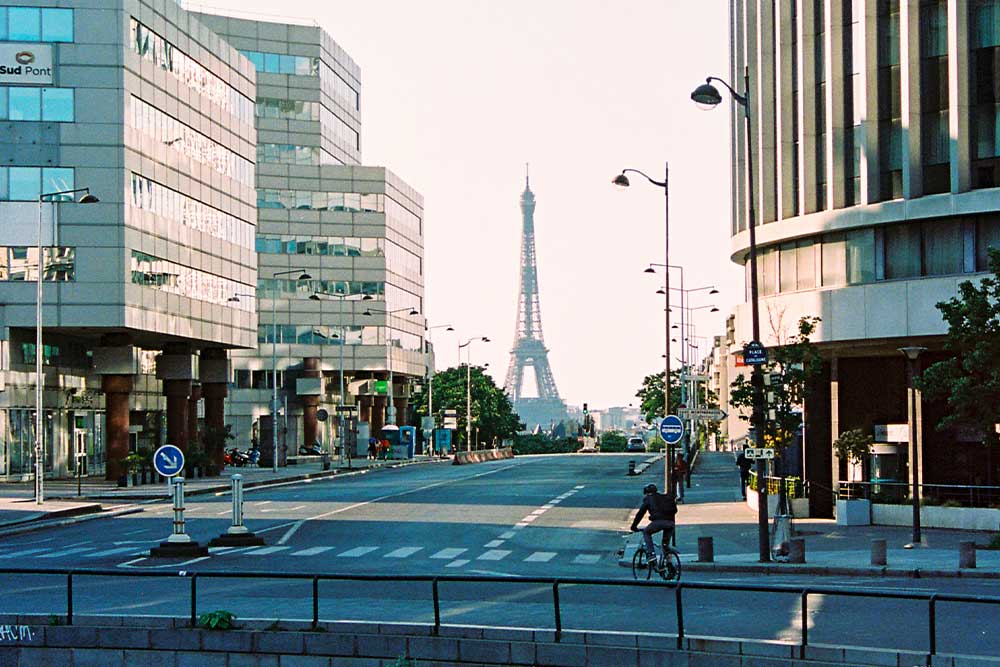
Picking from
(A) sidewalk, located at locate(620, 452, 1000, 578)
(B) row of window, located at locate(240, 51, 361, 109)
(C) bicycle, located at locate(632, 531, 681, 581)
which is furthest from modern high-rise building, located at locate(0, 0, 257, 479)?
(B) row of window, located at locate(240, 51, 361, 109)

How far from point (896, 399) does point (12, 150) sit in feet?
129

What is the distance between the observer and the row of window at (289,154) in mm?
134750

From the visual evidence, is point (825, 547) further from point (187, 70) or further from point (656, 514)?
point (187, 70)

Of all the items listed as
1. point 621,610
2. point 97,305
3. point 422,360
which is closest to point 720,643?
point 621,610

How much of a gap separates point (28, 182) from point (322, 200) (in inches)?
2648

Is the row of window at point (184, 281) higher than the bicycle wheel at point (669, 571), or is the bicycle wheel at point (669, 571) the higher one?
the row of window at point (184, 281)

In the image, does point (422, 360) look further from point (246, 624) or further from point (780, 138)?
point (246, 624)

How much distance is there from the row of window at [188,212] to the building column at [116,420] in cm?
832

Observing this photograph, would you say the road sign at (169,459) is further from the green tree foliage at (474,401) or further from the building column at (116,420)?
the green tree foliage at (474,401)

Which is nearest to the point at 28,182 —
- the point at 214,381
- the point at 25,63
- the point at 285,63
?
the point at 25,63

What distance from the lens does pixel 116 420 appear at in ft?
232

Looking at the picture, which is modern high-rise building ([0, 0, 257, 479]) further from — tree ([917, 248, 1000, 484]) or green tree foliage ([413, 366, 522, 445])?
green tree foliage ([413, 366, 522, 445])

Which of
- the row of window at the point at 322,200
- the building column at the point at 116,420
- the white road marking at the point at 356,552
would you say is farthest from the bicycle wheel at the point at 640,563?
the row of window at the point at 322,200

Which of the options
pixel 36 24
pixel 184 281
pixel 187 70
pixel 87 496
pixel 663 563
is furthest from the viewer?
pixel 187 70
